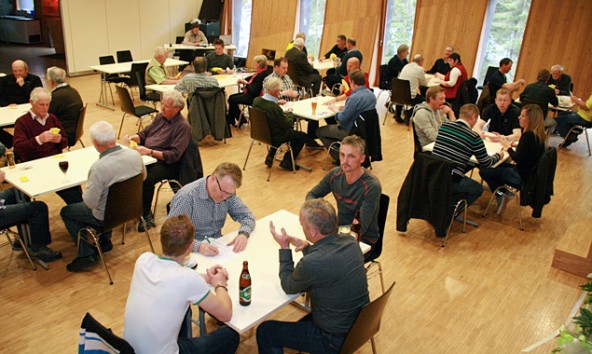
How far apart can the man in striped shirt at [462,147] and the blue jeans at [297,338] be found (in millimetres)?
2633

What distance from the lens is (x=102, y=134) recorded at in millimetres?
3807

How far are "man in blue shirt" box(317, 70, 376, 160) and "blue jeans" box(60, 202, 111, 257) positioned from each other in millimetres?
3336

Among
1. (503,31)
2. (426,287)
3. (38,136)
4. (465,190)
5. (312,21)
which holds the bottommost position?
(426,287)

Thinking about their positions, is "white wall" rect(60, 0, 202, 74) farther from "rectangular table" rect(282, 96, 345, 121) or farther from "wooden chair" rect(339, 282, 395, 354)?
"wooden chair" rect(339, 282, 395, 354)

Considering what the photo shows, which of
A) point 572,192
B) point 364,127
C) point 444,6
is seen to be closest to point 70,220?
point 364,127

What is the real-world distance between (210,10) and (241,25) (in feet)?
3.30

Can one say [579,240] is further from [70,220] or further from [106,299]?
[70,220]

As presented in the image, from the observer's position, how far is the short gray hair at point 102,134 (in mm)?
3791

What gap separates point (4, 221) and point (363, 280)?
2.98m

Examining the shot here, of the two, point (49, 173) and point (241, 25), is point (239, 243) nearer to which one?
point (49, 173)

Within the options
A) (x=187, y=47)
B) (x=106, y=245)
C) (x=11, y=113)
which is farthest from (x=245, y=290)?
(x=187, y=47)

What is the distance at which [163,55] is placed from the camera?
8.09 m

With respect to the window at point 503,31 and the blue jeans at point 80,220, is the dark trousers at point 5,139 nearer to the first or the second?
the blue jeans at point 80,220

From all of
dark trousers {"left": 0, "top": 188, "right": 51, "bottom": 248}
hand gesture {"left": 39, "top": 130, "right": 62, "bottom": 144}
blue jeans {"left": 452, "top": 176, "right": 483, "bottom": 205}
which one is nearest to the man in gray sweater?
dark trousers {"left": 0, "top": 188, "right": 51, "bottom": 248}
